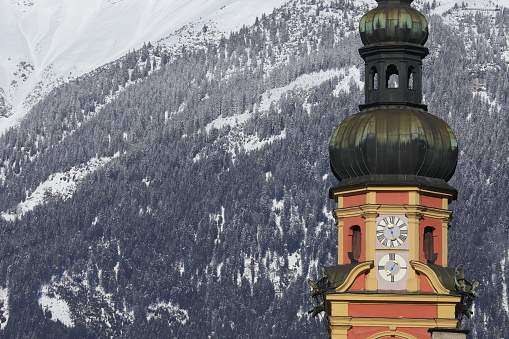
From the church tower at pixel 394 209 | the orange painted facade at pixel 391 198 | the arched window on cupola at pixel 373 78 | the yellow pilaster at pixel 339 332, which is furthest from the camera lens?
the arched window on cupola at pixel 373 78

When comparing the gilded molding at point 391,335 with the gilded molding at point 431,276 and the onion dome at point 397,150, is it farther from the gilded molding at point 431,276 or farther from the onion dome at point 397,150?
the onion dome at point 397,150

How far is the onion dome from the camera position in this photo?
95875 mm

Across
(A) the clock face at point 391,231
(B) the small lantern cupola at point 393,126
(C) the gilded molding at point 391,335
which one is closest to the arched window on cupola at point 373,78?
(B) the small lantern cupola at point 393,126

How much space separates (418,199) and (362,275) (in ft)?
11.3

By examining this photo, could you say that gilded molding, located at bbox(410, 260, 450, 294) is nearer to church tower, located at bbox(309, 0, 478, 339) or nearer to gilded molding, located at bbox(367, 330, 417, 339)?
church tower, located at bbox(309, 0, 478, 339)

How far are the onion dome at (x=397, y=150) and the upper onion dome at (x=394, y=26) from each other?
115 inches

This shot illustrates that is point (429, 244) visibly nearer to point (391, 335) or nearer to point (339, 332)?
point (391, 335)

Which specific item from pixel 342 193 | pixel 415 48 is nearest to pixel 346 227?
pixel 342 193

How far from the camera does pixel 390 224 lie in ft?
314

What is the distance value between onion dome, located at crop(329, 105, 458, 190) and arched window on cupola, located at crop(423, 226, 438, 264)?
5.90 ft

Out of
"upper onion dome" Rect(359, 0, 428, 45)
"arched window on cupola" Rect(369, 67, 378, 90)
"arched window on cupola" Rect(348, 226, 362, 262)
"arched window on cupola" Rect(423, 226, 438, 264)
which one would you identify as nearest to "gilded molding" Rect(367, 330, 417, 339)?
"arched window on cupola" Rect(348, 226, 362, 262)

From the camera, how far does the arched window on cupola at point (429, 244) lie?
9638cm

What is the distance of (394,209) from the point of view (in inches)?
3770

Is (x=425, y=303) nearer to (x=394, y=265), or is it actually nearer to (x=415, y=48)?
(x=394, y=265)
